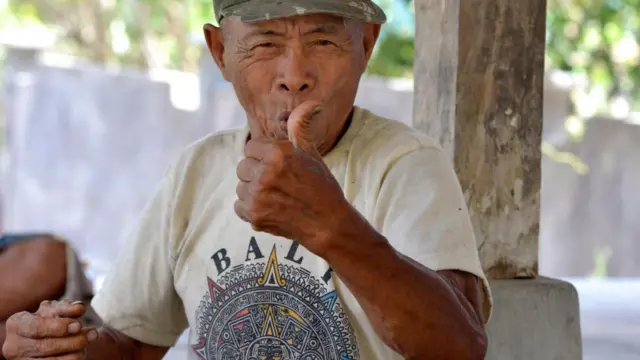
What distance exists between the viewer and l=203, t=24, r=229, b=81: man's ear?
92.0 inches

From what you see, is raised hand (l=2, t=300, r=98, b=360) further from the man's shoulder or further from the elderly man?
the man's shoulder

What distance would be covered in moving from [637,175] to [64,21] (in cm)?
788

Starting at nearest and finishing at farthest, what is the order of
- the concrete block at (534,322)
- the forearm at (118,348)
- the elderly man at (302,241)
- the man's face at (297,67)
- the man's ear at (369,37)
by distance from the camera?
1. the elderly man at (302,241)
2. the man's face at (297,67)
3. the man's ear at (369,37)
4. the forearm at (118,348)
5. the concrete block at (534,322)

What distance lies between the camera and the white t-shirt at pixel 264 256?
82.4 inches

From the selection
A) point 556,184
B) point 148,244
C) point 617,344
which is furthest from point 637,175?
point 148,244

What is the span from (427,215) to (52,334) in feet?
2.60

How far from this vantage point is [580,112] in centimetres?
1019

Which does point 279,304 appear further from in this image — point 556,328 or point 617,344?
point 617,344

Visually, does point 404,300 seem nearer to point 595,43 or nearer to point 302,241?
point 302,241

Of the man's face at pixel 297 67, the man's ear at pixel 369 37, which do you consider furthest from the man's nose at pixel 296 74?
the man's ear at pixel 369 37

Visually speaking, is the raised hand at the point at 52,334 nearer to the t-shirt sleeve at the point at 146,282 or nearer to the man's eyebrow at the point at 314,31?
the t-shirt sleeve at the point at 146,282

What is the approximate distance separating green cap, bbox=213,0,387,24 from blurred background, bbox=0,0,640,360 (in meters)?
7.33

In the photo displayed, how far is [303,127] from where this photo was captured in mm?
1883

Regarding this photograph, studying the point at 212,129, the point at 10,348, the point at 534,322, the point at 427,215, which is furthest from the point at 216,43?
the point at 212,129
